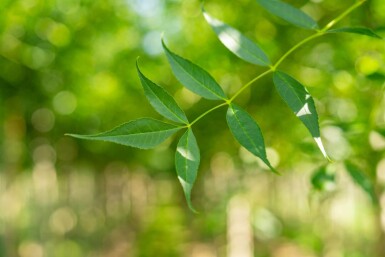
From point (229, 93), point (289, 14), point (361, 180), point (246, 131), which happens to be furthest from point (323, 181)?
point (229, 93)

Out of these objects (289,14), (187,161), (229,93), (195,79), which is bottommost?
(187,161)

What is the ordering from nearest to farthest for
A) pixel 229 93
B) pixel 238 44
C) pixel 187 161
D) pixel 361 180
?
pixel 187 161, pixel 238 44, pixel 361 180, pixel 229 93

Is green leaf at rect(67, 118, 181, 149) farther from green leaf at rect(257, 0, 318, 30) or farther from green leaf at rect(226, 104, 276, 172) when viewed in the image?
green leaf at rect(257, 0, 318, 30)

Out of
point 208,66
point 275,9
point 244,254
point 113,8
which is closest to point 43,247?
point 244,254

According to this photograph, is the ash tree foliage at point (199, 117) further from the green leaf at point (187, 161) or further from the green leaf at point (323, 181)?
the green leaf at point (323, 181)

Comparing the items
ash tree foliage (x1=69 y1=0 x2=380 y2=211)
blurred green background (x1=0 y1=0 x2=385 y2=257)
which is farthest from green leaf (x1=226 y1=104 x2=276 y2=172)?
blurred green background (x1=0 y1=0 x2=385 y2=257)

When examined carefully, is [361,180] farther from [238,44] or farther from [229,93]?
[229,93]

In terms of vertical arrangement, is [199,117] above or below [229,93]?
below
